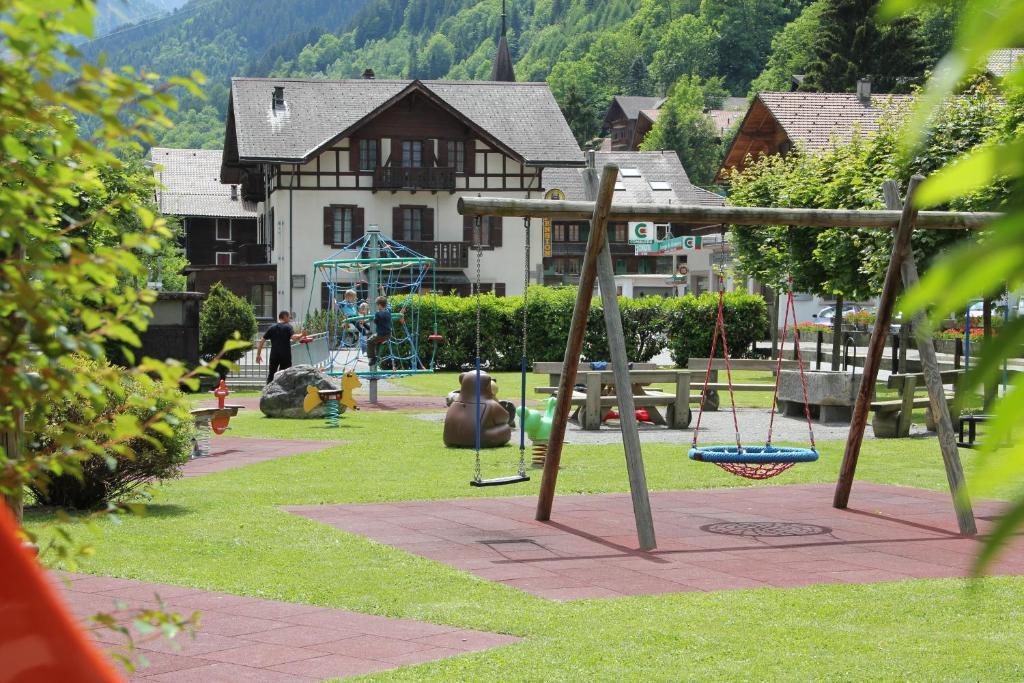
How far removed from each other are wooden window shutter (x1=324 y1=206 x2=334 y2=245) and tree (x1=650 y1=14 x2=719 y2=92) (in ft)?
376

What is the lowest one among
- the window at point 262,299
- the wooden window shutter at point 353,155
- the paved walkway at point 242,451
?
the paved walkway at point 242,451

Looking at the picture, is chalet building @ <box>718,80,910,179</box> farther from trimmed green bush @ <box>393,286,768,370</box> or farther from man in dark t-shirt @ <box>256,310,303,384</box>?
man in dark t-shirt @ <box>256,310,303,384</box>

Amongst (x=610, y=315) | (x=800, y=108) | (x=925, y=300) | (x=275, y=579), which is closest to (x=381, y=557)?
(x=275, y=579)

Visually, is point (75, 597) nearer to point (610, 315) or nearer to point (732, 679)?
point (732, 679)

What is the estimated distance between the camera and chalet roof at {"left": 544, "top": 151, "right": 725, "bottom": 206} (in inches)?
2795

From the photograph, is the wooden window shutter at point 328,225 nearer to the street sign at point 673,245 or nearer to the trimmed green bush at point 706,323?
the street sign at point 673,245

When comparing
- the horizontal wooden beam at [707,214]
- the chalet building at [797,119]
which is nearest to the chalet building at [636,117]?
the chalet building at [797,119]

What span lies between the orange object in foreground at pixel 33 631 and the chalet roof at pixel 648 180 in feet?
221

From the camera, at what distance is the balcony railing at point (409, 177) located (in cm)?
5294

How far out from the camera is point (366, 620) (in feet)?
24.1

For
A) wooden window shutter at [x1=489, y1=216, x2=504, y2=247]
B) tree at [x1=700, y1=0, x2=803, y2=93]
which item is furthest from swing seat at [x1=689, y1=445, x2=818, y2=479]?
tree at [x1=700, y1=0, x2=803, y2=93]

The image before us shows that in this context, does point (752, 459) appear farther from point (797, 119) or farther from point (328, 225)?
point (328, 225)

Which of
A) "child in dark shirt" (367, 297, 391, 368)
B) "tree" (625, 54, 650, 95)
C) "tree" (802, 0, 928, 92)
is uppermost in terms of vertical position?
"tree" (625, 54, 650, 95)

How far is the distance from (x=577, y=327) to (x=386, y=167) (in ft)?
141
